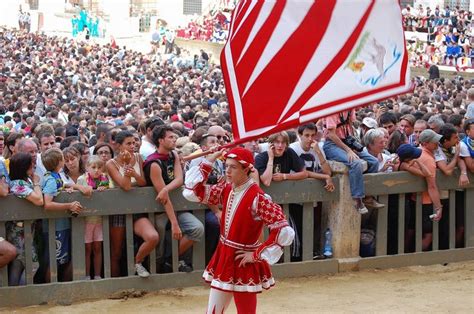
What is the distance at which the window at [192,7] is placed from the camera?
6531 cm

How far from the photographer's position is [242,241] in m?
7.07

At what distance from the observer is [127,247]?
8.80 metres

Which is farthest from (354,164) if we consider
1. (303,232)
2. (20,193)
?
(20,193)

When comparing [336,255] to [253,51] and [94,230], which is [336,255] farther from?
[253,51]

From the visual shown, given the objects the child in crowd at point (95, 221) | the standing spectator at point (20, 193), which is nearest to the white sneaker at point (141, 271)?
the child in crowd at point (95, 221)

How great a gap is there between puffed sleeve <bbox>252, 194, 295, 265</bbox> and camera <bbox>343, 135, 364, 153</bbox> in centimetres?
290

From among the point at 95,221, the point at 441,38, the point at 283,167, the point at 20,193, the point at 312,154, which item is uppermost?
the point at 441,38

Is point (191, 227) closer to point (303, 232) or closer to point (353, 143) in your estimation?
point (303, 232)

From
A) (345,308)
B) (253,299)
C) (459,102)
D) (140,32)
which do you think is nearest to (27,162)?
(253,299)

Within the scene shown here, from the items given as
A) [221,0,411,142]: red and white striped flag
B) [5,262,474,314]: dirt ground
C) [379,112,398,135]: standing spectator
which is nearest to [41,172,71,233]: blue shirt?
[5,262,474,314]: dirt ground

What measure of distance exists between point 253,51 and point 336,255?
4100mm

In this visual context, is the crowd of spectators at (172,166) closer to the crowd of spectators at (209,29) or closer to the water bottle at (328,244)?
the water bottle at (328,244)

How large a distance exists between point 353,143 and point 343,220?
0.80 metres

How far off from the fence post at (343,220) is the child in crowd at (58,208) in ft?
8.71
